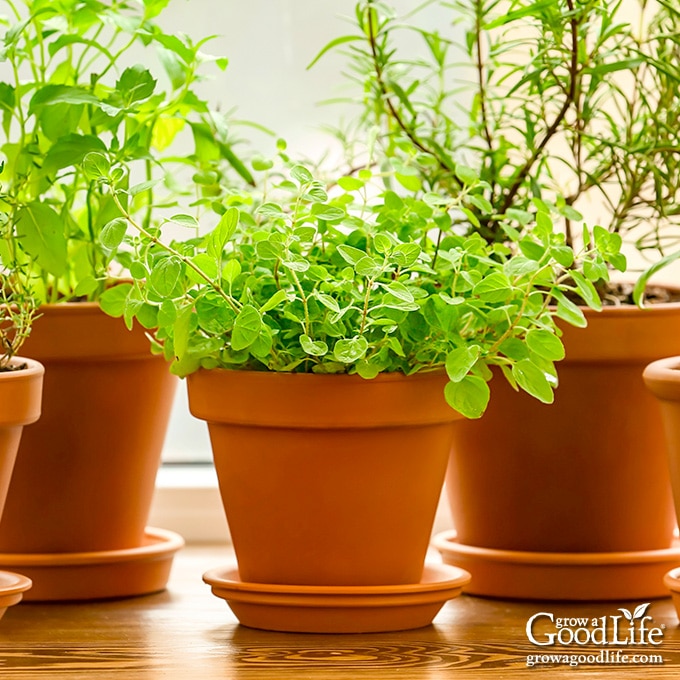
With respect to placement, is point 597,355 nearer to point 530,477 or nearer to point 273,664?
point 530,477

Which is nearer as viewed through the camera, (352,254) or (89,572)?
(352,254)

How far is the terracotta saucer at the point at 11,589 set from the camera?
849 mm

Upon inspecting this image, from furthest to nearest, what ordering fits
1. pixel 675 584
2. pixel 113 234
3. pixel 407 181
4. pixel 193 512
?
pixel 193 512 < pixel 407 181 < pixel 675 584 < pixel 113 234

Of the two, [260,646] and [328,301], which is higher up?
[328,301]

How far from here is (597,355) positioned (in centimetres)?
99

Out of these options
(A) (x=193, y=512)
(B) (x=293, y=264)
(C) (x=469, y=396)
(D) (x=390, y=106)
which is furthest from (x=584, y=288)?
(A) (x=193, y=512)

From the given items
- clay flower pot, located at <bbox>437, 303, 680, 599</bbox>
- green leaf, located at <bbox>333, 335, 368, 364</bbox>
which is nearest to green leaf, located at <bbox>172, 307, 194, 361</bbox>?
green leaf, located at <bbox>333, 335, 368, 364</bbox>

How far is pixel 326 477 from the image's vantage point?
2.80 ft

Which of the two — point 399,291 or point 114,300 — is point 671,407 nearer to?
point 399,291

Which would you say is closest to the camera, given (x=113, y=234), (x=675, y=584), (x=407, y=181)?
(x=113, y=234)

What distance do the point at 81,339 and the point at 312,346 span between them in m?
0.30

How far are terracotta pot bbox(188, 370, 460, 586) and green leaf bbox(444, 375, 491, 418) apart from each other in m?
0.05

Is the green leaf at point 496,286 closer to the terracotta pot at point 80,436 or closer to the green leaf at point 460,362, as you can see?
the green leaf at point 460,362

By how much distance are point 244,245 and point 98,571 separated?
0.37 meters
